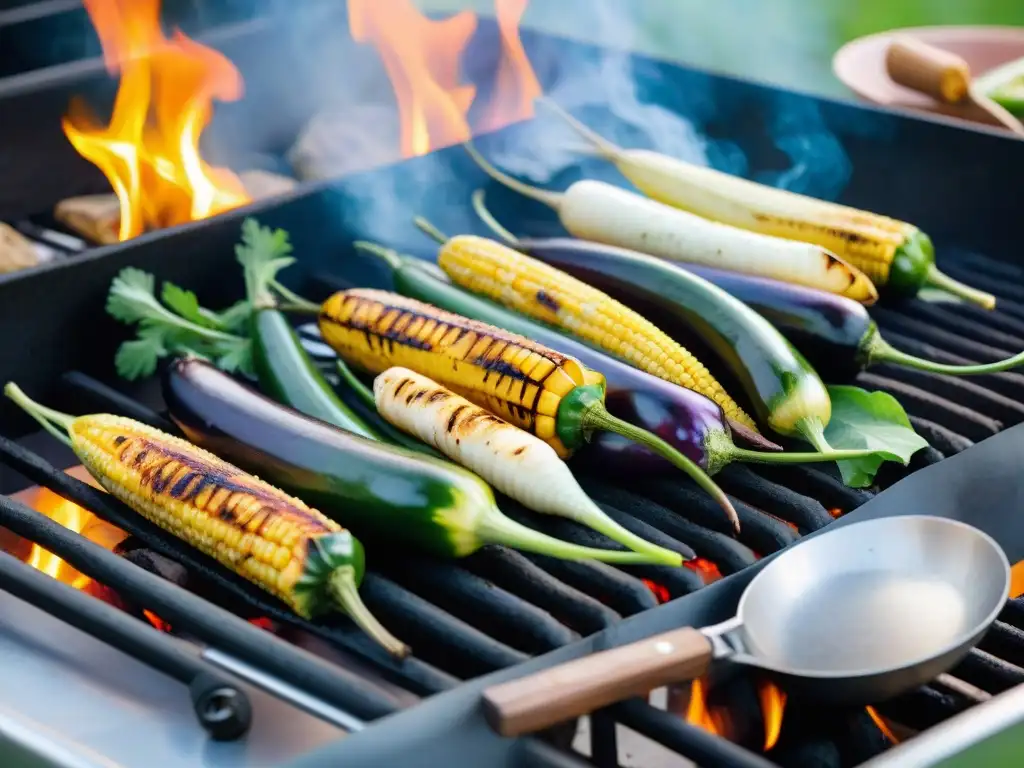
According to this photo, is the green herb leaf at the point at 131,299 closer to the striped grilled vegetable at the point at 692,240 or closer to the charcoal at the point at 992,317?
the striped grilled vegetable at the point at 692,240

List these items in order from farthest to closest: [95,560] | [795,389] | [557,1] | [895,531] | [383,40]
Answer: [557,1] < [383,40] < [795,389] < [895,531] < [95,560]

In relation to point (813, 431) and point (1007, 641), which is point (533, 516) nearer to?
point (813, 431)

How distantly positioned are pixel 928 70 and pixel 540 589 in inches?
97.4

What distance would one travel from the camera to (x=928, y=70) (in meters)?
3.67

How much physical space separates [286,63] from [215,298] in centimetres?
111

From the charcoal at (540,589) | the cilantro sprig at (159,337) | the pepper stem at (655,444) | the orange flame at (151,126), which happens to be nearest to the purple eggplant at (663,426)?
the pepper stem at (655,444)

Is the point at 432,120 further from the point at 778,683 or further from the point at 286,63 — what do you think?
the point at 778,683

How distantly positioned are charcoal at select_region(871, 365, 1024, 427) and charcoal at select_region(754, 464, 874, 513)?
1.32 feet

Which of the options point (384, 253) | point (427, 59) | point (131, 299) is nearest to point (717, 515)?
point (384, 253)

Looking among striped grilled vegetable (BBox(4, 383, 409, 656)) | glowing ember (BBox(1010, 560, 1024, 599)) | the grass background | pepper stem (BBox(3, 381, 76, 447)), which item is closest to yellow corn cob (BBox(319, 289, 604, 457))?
striped grilled vegetable (BBox(4, 383, 409, 656))

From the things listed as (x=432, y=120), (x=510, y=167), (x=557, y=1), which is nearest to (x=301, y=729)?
(x=510, y=167)

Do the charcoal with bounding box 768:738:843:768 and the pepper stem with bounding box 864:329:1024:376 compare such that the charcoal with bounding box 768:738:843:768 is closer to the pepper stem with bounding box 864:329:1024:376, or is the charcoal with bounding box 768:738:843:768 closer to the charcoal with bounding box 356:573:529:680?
the charcoal with bounding box 356:573:529:680

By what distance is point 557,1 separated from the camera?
4.86m

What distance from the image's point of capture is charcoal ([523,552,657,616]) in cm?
185
